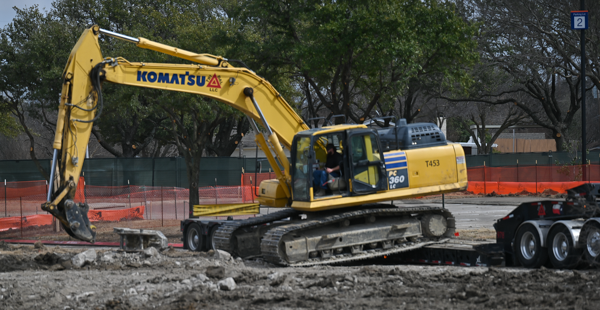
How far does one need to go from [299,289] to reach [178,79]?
513 centimetres

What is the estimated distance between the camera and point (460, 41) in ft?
61.7

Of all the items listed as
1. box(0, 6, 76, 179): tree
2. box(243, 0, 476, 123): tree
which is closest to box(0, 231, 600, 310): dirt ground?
box(243, 0, 476, 123): tree

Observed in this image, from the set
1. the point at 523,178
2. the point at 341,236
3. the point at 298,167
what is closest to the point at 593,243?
the point at 341,236

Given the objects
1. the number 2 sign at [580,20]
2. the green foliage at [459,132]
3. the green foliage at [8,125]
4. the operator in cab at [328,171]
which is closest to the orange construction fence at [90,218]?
the green foliage at [8,125]

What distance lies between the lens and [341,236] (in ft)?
39.9

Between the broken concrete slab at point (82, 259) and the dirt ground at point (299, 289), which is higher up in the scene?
the broken concrete slab at point (82, 259)

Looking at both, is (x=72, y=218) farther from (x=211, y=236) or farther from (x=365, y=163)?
(x=365, y=163)

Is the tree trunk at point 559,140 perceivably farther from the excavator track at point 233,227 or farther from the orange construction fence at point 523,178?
the excavator track at point 233,227

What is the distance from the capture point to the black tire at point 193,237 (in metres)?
14.9

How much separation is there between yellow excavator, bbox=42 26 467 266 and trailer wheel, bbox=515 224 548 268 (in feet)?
7.38

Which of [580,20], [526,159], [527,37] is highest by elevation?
[527,37]

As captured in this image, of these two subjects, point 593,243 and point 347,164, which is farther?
point 347,164

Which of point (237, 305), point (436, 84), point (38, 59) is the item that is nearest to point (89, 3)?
point (38, 59)

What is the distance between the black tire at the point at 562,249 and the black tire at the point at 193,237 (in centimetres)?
808
